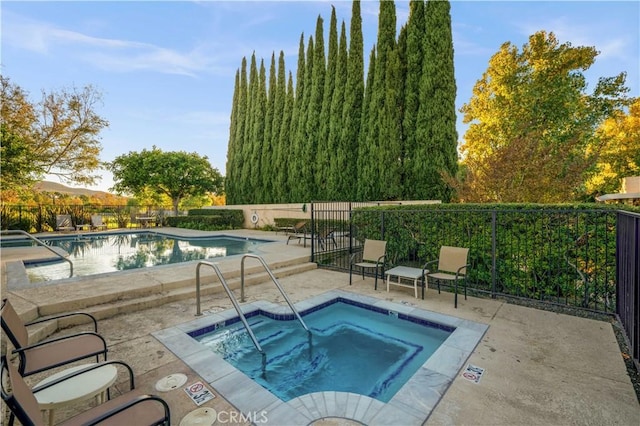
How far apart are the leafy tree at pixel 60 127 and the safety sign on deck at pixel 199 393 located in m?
17.0

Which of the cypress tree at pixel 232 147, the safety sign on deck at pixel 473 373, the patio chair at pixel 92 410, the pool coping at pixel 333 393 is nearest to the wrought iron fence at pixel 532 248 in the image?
the pool coping at pixel 333 393

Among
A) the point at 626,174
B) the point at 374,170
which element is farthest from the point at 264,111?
the point at 626,174

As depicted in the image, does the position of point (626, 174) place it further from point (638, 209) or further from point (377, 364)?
point (377, 364)

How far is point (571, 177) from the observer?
9375mm

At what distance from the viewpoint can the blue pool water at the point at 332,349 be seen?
3254 mm

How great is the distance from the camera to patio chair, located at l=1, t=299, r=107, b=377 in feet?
7.30

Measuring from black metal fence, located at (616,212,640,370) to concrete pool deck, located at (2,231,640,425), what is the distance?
0.33m

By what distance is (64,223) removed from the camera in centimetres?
1689

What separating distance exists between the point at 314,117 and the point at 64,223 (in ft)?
56.2

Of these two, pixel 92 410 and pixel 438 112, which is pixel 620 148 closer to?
pixel 438 112

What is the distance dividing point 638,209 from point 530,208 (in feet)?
4.63

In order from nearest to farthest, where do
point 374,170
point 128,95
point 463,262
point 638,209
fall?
1. point 638,209
2. point 463,262
3. point 128,95
4. point 374,170

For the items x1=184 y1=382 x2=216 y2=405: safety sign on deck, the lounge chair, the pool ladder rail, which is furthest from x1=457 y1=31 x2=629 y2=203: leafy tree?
the lounge chair
